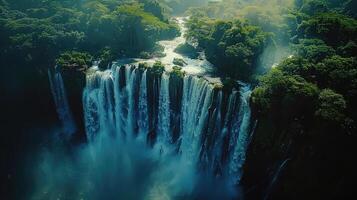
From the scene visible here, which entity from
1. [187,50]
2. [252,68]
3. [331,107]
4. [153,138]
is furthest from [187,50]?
[331,107]

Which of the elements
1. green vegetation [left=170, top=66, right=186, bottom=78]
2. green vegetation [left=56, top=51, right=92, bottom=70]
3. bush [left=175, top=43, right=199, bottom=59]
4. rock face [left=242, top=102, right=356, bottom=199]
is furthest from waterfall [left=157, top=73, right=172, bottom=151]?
rock face [left=242, top=102, right=356, bottom=199]

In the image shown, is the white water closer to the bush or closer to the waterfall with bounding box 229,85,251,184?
the bush

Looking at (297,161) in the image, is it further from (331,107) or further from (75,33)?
(75,33)

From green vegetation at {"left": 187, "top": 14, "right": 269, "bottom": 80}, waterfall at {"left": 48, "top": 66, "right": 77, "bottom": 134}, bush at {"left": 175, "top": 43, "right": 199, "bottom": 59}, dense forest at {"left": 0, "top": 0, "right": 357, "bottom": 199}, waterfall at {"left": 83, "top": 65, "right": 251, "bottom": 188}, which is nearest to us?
dense forest at {"left": 0, "top": 0, "right": 357, "bottom": 199}

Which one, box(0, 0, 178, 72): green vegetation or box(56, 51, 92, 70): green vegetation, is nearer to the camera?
box(56, 51, 92, 70): green vegetation

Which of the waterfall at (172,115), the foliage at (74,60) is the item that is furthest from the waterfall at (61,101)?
the waterfall at (172,115)
